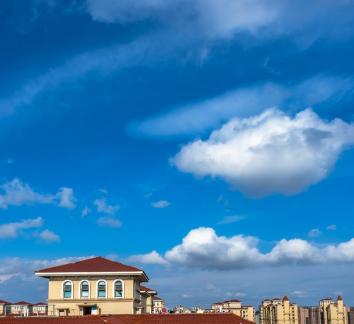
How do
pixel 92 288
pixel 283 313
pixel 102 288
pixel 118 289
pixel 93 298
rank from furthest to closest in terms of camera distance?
pixel 283 313 < pixel 118 289 < pixel 102 288 < pixel 92 288 < pixel 93 298

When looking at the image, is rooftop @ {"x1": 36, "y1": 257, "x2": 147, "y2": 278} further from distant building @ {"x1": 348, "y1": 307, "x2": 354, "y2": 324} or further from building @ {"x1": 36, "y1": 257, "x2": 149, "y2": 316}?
distant building @ {"x1": 348, "y1": 307, "x2": 354, "y2": 324}

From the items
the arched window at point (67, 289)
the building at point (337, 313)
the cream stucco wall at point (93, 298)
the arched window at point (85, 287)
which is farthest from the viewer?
the building at point (337, 313)

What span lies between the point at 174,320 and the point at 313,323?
169171mm

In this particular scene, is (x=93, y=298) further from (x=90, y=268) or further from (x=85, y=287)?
(x=90, y=268)

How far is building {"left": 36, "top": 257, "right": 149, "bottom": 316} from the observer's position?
52969 mm

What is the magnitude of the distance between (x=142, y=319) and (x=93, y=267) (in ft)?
38.6

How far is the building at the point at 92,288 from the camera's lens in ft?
174

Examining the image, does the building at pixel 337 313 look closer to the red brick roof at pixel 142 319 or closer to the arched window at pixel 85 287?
the arched window at pixel 85 287

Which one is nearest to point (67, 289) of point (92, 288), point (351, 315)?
point (92, 288)

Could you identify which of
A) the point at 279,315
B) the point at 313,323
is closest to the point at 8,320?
the point at 279,315

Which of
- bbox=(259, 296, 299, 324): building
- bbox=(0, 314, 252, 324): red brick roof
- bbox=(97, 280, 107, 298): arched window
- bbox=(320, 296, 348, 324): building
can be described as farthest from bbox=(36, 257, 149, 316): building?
bbox=(320, 296, 348, 324): building

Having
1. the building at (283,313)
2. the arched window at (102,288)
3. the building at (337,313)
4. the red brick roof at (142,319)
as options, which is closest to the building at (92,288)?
the arched window at (102,288)

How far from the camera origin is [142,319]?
44.0m

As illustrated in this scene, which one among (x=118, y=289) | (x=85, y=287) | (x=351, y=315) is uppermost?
(x=85, y=287)
